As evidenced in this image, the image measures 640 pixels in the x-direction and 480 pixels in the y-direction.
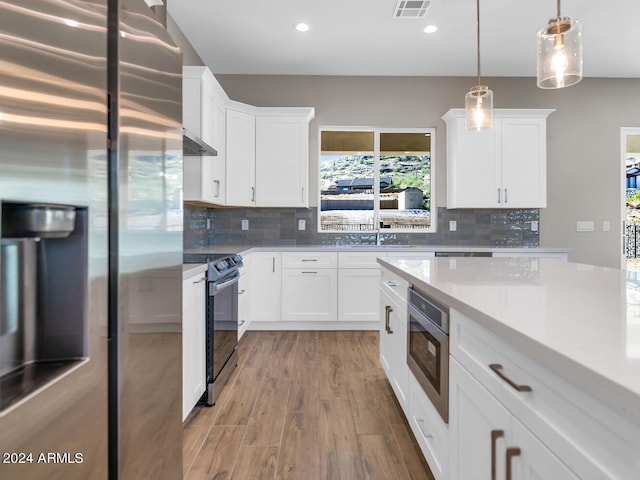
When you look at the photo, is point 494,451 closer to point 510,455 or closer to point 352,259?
point 510,455

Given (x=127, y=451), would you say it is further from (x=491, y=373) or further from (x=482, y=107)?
(x=482, y=107)

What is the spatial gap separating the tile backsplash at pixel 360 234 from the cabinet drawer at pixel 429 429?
9.17ft

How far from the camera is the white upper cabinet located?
408 cm

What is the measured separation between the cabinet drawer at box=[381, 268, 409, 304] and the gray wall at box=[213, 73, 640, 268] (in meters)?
2.21

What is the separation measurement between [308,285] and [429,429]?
2.50 meters

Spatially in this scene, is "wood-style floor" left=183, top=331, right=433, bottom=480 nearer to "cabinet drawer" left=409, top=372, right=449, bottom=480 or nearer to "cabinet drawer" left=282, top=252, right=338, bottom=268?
"cabinet drawer" left=409, top=372, right=449, bottom=480

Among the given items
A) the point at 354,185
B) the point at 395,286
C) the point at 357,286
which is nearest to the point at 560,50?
the point at 395,286

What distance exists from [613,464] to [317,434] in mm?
1640

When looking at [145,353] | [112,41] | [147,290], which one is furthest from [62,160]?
[145,353]

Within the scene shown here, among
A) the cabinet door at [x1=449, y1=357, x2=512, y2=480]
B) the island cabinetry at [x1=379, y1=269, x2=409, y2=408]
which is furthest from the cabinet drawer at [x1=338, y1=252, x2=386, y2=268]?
the cabinet door at [x1=449, y1=357, x2=512, y2=480]

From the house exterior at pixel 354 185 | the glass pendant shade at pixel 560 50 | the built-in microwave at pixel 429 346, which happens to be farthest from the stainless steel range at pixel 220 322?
the house exterior at pixel 354 185

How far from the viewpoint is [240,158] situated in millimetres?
3975

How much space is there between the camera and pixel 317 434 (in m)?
1.96

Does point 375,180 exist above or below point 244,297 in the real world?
above
